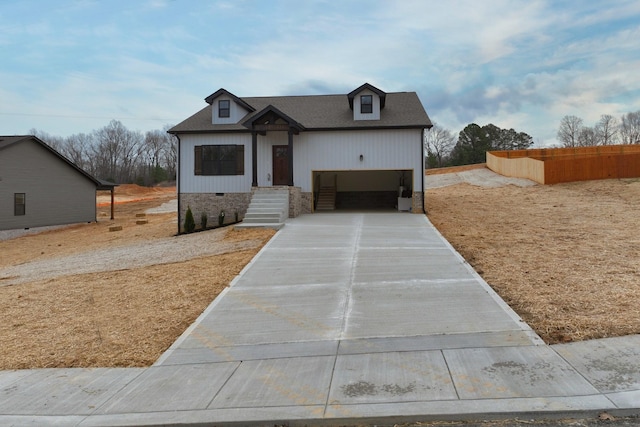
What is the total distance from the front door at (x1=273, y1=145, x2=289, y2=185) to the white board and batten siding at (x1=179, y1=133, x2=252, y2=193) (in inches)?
46.4

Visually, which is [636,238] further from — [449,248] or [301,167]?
[301,167]

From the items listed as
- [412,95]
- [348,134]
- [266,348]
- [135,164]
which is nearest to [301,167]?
[348,134]

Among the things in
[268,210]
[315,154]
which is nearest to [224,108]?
[315,154]

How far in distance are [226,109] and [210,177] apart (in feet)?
10.9

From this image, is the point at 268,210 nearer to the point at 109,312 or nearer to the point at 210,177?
the point at 210,177

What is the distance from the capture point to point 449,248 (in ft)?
35.7

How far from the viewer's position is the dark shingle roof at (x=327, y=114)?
62.2 feet

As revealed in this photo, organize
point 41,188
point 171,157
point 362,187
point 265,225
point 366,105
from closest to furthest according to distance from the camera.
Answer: point 265,225 < point 366,105 < point 362,187 < point 41,188 < point 171,157

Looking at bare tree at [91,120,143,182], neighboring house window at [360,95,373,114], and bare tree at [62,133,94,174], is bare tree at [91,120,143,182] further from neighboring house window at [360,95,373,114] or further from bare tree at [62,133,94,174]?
neighboring house window at [360,95,373,114]

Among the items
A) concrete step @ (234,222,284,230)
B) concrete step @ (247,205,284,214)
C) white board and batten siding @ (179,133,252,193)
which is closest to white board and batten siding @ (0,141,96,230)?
white board and batten siding @ (179,133,252,193)

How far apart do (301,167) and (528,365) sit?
15562 millimetres

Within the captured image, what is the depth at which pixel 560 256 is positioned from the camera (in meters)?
9.64

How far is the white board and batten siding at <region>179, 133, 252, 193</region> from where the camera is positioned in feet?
64.8

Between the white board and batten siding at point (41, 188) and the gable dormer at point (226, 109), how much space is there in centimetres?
1325
